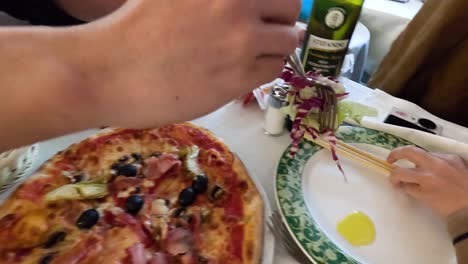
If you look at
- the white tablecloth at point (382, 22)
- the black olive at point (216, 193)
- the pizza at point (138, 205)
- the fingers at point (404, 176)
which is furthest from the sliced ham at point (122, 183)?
the white tablecloth at point (382, 22)

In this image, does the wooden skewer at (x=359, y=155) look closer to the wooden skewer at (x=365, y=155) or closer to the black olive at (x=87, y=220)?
the wooden skewer at (x=365, y=155)

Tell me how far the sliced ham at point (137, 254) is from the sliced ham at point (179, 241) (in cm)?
3

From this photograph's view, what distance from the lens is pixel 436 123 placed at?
0.82 m

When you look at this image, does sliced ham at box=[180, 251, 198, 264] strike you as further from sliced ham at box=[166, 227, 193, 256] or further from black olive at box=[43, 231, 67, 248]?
black olive at box=[43, 231, 67, 248]

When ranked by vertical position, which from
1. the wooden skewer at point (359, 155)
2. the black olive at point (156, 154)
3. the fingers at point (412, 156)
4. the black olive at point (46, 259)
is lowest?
the black olive at point (46, 259)

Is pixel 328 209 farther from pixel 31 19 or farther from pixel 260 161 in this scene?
pixel 31 19

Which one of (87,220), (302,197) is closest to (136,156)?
(87,220)

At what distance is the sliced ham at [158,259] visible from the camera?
1.72 ft

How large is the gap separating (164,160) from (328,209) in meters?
0.24

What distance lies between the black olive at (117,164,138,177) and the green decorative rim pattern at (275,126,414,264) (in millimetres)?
202

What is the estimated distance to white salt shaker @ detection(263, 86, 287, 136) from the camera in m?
0.70

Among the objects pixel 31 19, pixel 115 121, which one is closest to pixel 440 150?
pixel 115 121

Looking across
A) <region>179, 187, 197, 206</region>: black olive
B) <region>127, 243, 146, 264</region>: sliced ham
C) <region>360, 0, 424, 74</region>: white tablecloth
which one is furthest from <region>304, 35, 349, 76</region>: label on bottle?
<region>360, 0, 424, 74</region>: white tablecloth

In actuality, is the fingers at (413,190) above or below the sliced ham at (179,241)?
above
